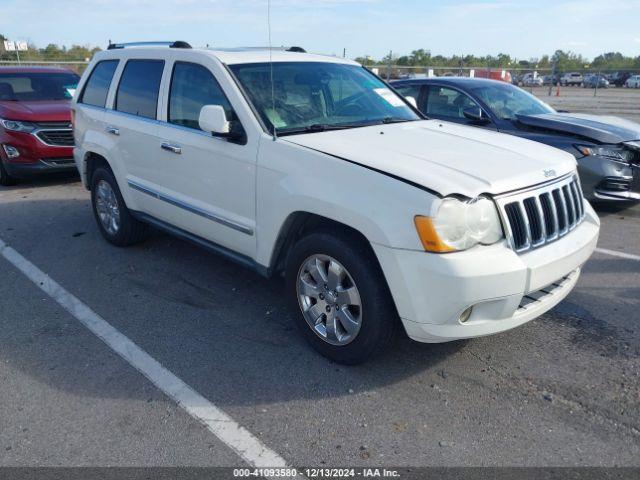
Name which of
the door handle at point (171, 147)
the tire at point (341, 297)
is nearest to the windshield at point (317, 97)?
the door handle at point (171, 147)

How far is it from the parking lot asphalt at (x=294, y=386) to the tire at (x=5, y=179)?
15.4 ft

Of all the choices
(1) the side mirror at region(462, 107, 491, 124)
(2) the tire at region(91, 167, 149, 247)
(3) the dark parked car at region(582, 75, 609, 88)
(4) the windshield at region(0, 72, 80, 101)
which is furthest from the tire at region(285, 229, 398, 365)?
(3) the dark parked car at region(582, 75, 609, 88)

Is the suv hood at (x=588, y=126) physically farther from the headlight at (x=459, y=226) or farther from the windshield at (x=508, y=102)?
the headlight at (x=459, y=226)

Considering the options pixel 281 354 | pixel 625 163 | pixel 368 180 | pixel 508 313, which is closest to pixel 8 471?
pixel 281 354

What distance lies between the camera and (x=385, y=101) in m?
4.75

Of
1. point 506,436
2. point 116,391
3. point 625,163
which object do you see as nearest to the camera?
point 506,436

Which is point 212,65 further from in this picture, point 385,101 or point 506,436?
point 506,436

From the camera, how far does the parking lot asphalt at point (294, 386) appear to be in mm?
2826

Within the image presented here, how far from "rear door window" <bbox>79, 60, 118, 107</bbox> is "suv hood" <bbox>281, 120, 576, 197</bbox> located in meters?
2.79

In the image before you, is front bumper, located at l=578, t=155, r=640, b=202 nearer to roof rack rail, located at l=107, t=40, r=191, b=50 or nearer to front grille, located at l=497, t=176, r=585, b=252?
front grille, located at l=497, t=176, r=585, b=252

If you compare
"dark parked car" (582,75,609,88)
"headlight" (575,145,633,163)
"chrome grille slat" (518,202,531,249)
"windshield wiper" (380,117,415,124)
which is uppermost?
"windshield wiper" (380,117,415,124)

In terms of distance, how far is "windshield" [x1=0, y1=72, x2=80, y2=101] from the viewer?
934cm

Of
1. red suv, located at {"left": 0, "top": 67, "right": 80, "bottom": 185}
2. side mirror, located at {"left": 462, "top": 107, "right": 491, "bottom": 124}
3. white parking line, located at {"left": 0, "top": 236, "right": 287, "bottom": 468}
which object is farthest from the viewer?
red suv, located at {"left": 0, "top": 67, "right": 80, "bottom": 185}

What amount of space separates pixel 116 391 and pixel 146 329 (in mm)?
805
